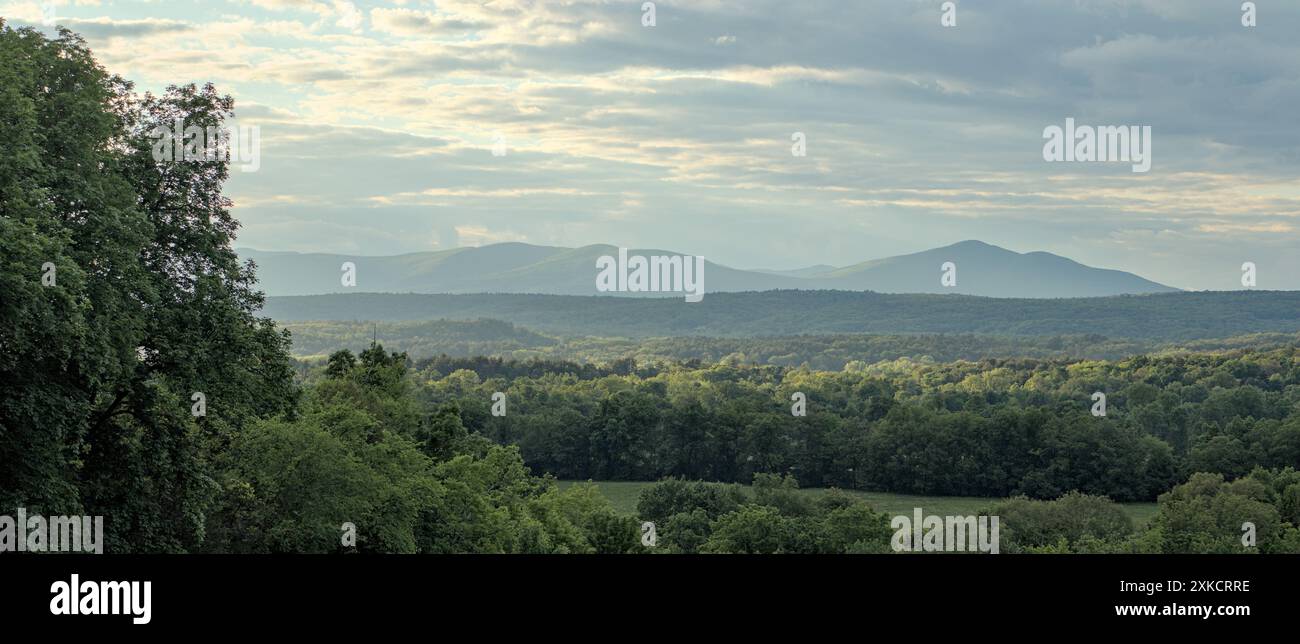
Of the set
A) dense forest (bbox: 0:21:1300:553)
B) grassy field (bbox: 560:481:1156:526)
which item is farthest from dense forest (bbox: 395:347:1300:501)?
grassy field (bbox: 560:481:1156:526)

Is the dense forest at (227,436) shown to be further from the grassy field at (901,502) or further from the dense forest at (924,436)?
the grassy field at (901,502)

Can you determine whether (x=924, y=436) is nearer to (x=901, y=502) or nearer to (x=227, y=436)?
(x=901, y=502)

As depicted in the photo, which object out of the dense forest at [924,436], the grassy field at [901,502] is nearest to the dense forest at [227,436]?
the dense forest at [924,436]

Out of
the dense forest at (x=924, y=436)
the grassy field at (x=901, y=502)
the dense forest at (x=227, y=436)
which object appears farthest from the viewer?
the dense forest at (x=924, y=436)

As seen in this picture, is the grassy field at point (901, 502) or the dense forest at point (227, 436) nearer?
the dense forest at point (227, 436)

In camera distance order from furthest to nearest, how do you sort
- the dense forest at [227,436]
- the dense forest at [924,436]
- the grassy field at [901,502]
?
the dense forest at [924,436] → the grassy field at [901,502] → the dense forest at [227,436]

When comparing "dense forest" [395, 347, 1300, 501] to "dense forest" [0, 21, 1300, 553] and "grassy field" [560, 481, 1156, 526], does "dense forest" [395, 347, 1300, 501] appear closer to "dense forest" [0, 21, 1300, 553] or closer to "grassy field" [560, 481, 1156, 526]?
"dense forest" [0, 21, 1300, 553]

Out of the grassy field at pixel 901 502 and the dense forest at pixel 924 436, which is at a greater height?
the dense forest at pixel 924 436
